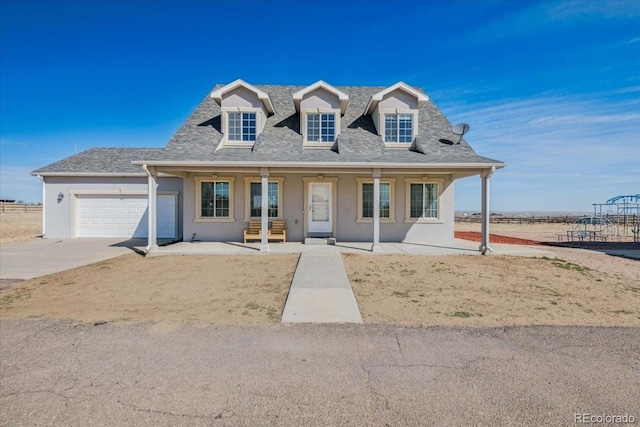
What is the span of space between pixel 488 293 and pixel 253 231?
8772 mm

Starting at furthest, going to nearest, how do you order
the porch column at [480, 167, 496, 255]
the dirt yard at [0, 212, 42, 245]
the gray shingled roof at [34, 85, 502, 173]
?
the dirt yard at [0, 212, 42, 245], the gray shingled roof at [34, 85, 502, 173], the porch column at [480, 167, 496, 255]

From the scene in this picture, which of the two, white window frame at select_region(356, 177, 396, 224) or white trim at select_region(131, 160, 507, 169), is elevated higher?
white trim at select_region(131, 160, 507, 169)

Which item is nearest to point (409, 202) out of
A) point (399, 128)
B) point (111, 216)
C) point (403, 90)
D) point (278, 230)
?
point (399, 128)

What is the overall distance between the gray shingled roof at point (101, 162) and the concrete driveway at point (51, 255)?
3.47 m

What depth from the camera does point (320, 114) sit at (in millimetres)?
13438

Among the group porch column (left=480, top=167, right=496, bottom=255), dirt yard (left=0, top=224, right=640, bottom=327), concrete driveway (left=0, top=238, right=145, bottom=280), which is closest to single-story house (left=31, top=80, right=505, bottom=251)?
porch column (left=480, top=167, right=496, bottom=255)

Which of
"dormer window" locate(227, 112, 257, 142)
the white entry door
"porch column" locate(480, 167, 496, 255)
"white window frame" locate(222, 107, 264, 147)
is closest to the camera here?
"porch column" locate(480, 167, 496, 255)

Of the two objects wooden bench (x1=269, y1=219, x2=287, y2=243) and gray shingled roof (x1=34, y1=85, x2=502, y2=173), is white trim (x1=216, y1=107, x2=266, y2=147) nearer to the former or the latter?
gray shingled roof (x1=34, y1=85, x2=502, y2=173)

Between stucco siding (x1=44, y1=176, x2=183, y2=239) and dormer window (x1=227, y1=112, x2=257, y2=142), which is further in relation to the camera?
stucco siding (x1=44, y1=176, x2=183, y2=239)

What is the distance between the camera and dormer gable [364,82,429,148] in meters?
13.4

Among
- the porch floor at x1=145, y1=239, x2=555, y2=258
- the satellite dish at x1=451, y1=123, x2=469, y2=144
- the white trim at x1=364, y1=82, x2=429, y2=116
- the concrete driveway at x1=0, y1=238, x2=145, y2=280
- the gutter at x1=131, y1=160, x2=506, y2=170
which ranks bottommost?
the concrete driveway at x1=0, y1=238, x2=145, y2=280

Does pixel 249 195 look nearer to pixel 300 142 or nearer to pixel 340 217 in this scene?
pixel 300 142

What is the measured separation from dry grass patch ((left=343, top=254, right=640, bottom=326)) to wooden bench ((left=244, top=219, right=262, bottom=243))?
437cm

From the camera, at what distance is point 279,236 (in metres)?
12.7
